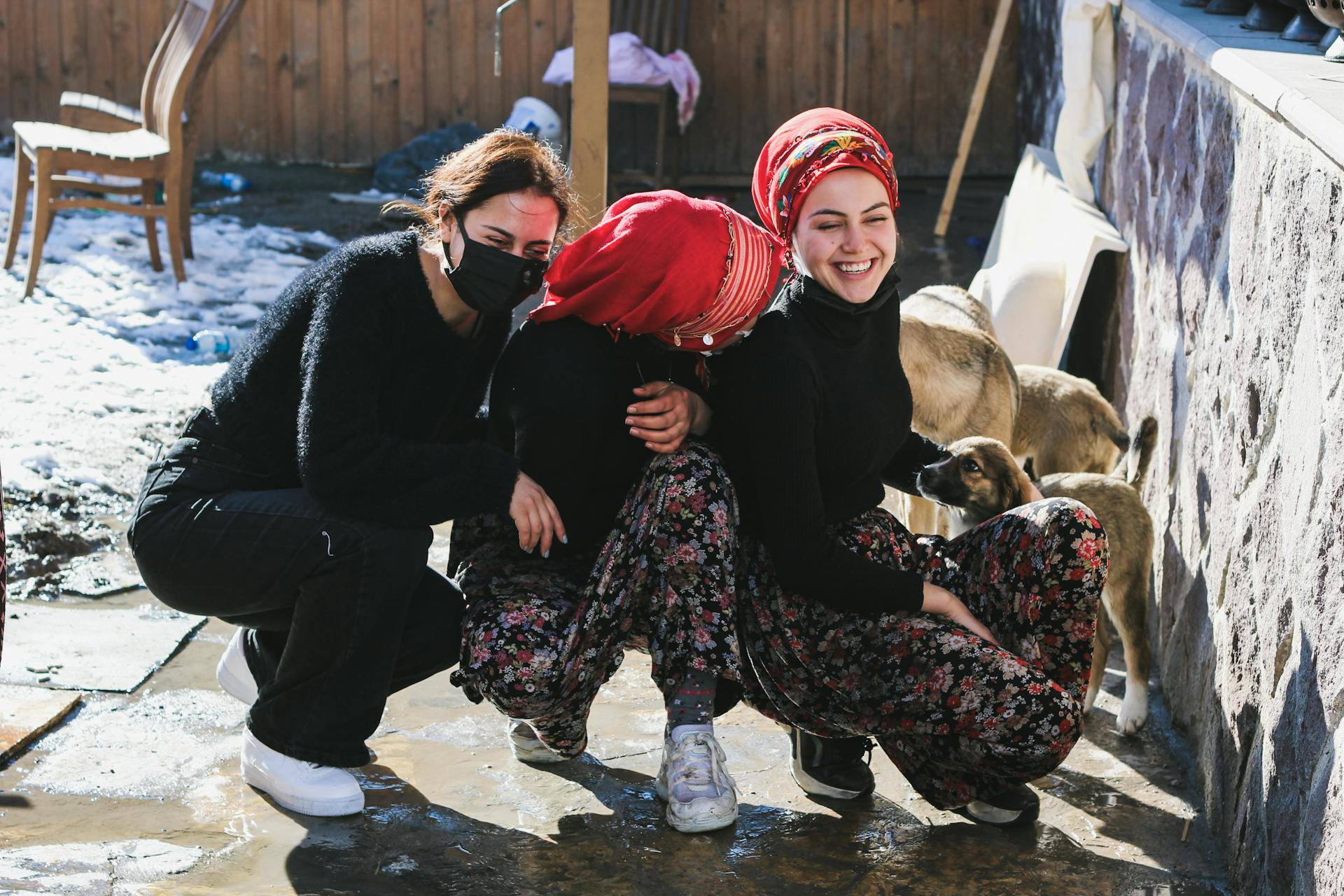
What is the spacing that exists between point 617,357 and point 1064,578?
0.98 m

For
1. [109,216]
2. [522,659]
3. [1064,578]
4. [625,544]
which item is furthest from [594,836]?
[109,216]

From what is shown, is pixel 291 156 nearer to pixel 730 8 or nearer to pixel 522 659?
pixel 730 8

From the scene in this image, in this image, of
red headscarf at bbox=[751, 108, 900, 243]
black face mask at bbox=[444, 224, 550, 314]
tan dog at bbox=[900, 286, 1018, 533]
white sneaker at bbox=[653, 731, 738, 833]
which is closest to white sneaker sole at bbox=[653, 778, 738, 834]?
white sneaker at bbox=[653, 731, 738, 833]

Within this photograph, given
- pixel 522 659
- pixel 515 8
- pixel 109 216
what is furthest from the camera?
pixel 515 8

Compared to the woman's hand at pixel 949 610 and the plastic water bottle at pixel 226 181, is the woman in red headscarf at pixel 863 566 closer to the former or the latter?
the woman's hand at pixel 949 610

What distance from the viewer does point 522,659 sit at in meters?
2.69

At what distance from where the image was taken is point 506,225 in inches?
110

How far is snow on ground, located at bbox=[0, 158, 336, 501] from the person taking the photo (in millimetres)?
5215

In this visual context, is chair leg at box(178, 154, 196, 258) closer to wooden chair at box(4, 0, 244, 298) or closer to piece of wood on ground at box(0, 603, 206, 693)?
wooden chair at box(4, 0, 244, 298)

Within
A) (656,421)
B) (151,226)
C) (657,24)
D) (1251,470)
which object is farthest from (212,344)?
(657,24)

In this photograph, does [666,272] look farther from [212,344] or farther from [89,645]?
[212,344]

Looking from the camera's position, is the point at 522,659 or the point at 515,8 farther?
the point at 515,8

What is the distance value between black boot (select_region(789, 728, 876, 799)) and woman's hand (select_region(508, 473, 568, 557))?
0.73m

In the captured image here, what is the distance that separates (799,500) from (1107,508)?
123 cm
